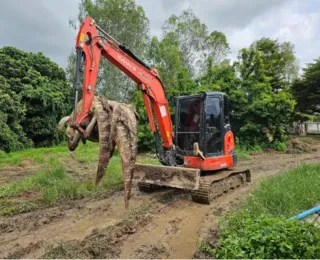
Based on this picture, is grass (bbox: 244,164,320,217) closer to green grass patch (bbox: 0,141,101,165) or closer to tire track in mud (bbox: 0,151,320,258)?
tire track in mud (bbox: 0,151,320,258)

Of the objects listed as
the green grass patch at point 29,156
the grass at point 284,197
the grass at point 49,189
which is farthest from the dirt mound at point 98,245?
the green grass patch at point 29,156

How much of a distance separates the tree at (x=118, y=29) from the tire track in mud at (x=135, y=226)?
1468 cm

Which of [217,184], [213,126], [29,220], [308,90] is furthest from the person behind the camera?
[308,90]

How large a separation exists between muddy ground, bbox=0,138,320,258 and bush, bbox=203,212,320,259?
3.30 ft

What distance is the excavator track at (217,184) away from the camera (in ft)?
18.2

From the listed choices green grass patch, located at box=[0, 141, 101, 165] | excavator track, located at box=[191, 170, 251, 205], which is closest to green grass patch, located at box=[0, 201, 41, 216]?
excavator track, located at box=[191, 170, 251, 205]

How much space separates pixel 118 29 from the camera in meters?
19.8

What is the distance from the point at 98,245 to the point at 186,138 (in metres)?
3.40

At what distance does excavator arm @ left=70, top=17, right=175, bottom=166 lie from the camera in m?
4.15

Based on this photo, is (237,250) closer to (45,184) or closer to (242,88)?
(45,184)

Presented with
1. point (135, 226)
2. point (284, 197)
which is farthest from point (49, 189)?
point (284, 197)

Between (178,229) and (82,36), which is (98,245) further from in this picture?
(82,36)

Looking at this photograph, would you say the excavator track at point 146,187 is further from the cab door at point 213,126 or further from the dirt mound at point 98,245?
the dirt mound at point 98,245

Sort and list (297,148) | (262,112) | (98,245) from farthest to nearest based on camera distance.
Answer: (297,148), (262,112), (98,245)
